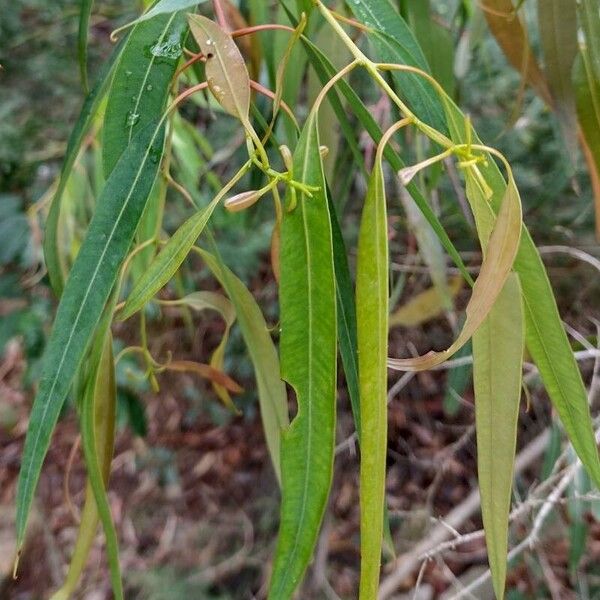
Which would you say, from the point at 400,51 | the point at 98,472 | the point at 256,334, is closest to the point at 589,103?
the point at 400,51

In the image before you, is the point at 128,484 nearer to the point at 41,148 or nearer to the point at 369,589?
the point at 41,148

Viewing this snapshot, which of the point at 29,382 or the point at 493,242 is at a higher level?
the point at 493,242

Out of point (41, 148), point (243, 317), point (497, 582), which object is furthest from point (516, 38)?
point (41, 148)

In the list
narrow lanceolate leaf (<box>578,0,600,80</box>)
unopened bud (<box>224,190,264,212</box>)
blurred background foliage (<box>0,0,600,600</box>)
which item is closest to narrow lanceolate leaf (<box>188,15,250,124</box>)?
unopened bud (<box>224,190,264,212</box>)

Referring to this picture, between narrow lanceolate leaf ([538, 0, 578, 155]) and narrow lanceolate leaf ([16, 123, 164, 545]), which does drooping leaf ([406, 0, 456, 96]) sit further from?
narrow lanceolate leaf ([16, 123, 164, 545])

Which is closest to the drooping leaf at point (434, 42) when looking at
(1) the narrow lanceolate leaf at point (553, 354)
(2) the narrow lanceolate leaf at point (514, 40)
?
(2) the narrow lanceolate leaf at point (514, 40)

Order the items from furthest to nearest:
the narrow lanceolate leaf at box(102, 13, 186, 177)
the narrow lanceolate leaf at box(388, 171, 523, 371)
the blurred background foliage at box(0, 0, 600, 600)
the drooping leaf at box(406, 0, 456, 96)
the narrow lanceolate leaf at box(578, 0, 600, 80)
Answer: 1. the blurred background foliage at box(0, 0, 600, 600)
2. the drooping leaf at box(406, 0, 456, 96)
3. the narrow lanceolate leaf at box(578, 0, 600, 80)
4. the narrow lanceolate leaf at box(102, 13, 186, 177)
5. the narrow lanceolate leaf at box(388, 171, 523, 371)
